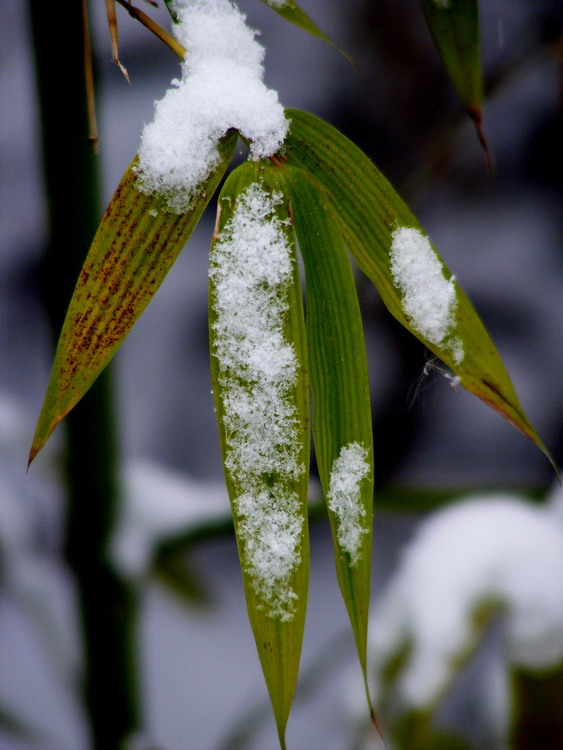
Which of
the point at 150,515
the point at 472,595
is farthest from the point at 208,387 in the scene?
the point at 472,595

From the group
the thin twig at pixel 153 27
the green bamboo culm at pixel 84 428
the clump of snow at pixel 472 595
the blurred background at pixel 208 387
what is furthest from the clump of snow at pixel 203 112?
the clump of snow at pixel 472 595

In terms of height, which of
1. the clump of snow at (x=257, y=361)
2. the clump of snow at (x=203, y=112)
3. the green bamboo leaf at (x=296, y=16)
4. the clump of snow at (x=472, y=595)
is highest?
the green bamboo leaf at (x=296, y=16)

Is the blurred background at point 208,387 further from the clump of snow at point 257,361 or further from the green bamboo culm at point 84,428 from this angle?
the clump of snow at point 257,361

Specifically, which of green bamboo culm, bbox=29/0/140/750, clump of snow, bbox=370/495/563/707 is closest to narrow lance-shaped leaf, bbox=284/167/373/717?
green bamboo culm, bbox=29/0/140/750

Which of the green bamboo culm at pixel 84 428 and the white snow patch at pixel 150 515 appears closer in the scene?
the green bamboo culm at pixel 84 428

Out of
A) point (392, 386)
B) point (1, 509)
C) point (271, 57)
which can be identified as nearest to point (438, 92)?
point (271, 57)

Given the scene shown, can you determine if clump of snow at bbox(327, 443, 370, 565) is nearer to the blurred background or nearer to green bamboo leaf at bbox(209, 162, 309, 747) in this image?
green bamboo leaf at bbox(209, 162, 309, 747)
